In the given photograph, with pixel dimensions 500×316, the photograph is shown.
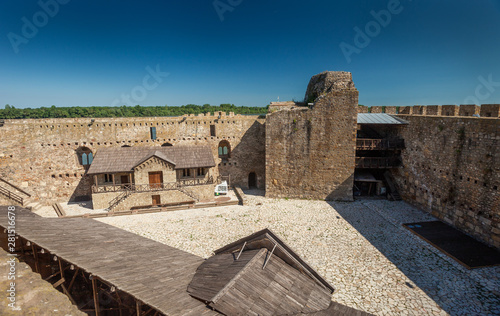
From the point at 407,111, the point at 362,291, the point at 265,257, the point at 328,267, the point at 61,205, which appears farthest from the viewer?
the point at 407,111

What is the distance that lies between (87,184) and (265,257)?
20.0 metres

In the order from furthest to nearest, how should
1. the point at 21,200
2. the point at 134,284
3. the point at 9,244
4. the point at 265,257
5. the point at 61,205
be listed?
the point at 61,205 → the point at 21,200 → the point at 9,244 → the point at 265,257 → the point at 134,284

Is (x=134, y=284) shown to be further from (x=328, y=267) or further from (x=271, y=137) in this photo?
(x=271, y=137)

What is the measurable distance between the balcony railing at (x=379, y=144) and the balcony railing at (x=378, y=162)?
0.86 metres

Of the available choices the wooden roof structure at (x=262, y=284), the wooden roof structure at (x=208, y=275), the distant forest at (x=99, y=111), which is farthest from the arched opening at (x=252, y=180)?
the distant forest at (x=99, y=111)

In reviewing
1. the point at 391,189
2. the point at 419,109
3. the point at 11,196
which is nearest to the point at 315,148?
the point at 391,189

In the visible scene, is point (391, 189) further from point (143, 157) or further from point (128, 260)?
point (143, 157)

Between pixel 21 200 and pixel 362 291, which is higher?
pixel 21 200

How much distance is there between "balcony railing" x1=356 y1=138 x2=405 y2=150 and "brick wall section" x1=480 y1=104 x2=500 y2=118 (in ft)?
16.3

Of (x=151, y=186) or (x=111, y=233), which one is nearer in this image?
(x=111, y=233)

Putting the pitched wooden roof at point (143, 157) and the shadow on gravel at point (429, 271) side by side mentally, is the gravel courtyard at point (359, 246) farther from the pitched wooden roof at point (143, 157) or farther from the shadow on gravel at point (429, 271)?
the pitched wooden roof at point (143, 157)

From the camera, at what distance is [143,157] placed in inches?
784

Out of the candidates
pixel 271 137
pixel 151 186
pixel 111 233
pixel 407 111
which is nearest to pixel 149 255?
pixel 111 233

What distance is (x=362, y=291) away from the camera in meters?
9.73
